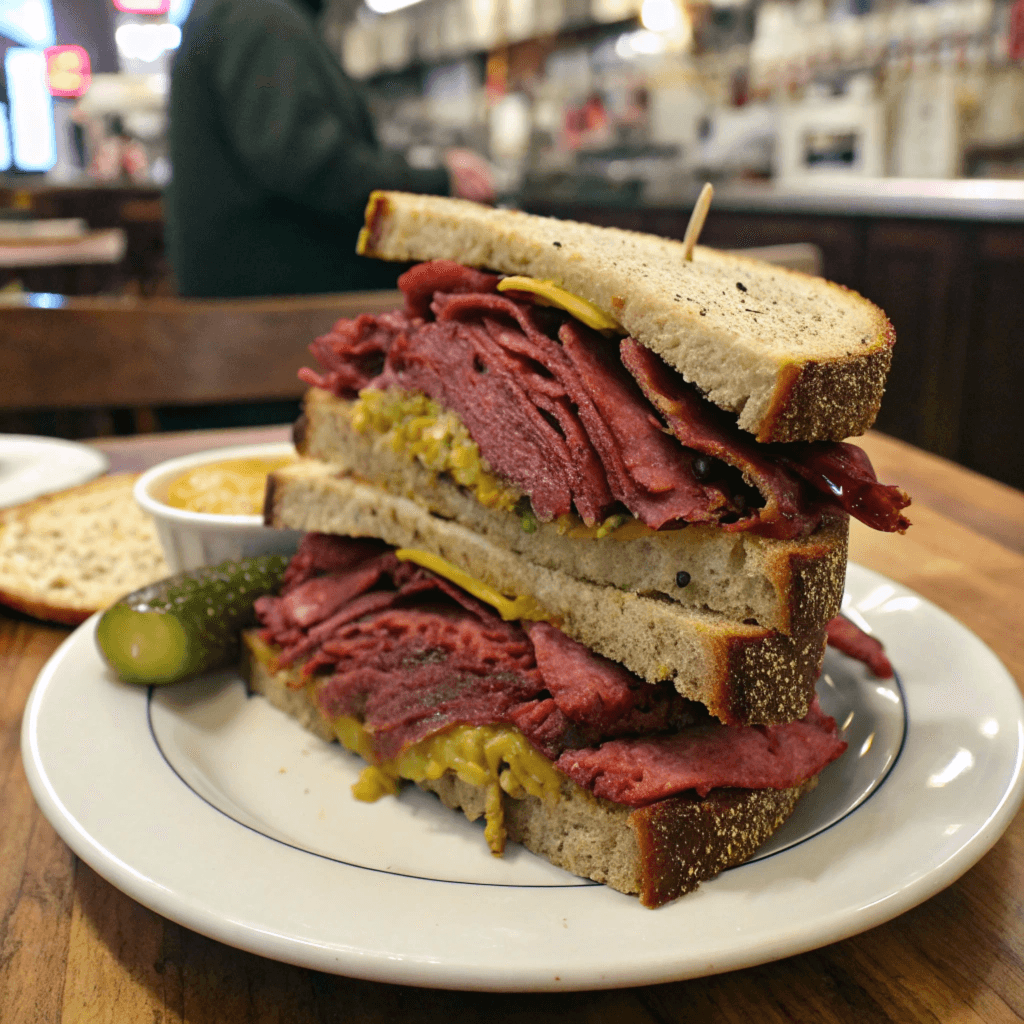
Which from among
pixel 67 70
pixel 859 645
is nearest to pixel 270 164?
pixel 859 645

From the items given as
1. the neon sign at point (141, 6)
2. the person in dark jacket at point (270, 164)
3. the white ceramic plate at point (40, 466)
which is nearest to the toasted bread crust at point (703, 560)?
the white ceramic plate at point (40, 466)

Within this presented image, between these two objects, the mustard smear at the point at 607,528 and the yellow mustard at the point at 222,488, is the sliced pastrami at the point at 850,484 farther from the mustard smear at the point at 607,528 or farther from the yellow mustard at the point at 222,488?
the yellow mustard at the point at 222,488

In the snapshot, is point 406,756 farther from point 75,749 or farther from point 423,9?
point 423,9

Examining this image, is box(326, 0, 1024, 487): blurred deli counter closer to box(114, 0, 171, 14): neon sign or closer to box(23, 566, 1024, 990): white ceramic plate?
box(23, 566, 1024, 990): white ceramic plate

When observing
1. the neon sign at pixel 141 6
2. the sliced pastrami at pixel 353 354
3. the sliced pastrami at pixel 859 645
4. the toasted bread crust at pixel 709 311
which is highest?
the neon sign at pixel 141 6

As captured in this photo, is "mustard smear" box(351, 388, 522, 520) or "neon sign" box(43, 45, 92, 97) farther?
"neon sign" box(43, 45, 92, 97)

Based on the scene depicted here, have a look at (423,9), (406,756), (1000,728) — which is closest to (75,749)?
(406,756)

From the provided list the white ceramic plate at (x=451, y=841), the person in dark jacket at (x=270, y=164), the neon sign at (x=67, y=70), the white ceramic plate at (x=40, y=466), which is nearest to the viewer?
the white ceramic plate at (x=451, y=841)

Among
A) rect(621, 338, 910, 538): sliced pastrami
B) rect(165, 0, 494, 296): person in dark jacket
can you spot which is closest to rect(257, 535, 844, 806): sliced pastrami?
rect(621, 338, 910, 538): sliced pastrami
